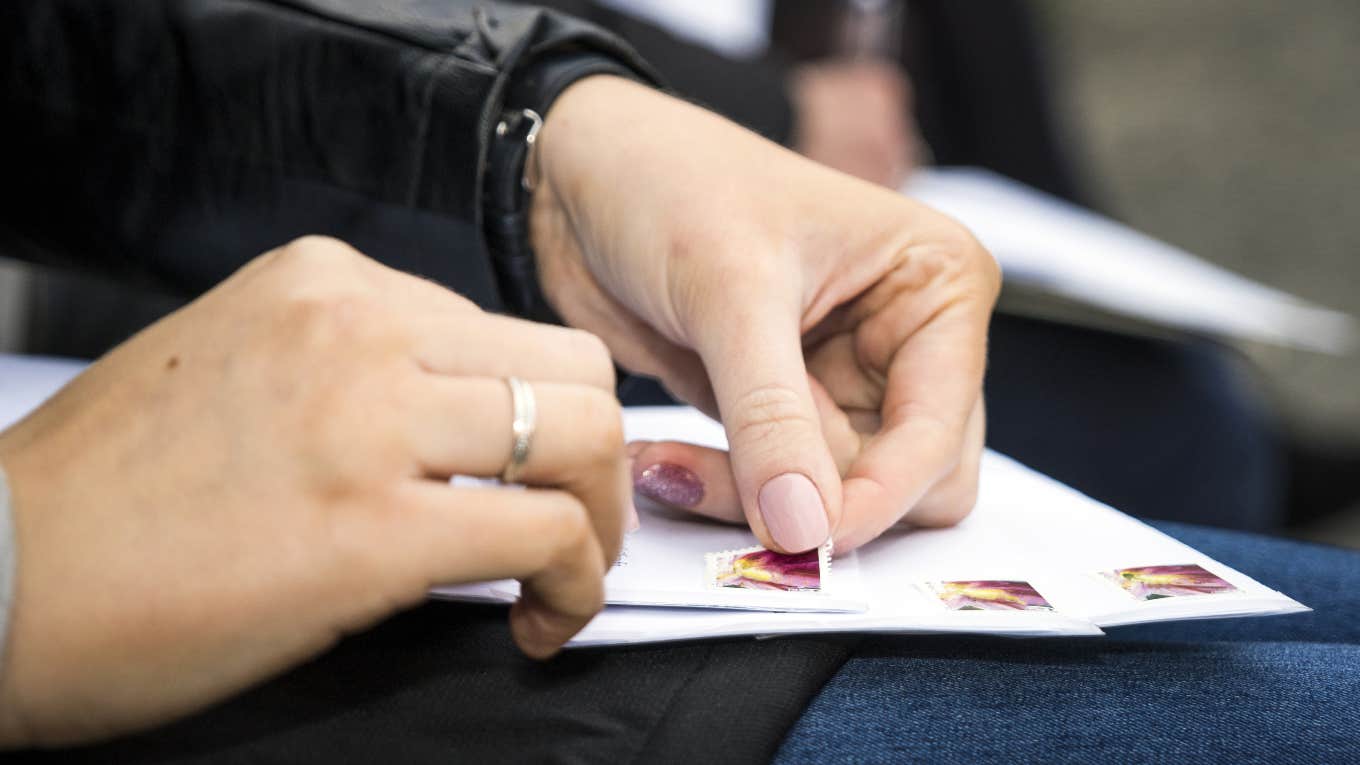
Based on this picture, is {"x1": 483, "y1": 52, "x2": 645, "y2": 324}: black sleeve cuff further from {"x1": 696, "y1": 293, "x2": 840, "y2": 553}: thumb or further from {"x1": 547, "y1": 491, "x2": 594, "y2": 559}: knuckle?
{"x1": 547, "y1": 491, "x2": 594, "y2": 559}: knuckle

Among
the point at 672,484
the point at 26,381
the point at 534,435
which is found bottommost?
the point at 26,381

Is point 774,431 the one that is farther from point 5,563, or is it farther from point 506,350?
point 5,563

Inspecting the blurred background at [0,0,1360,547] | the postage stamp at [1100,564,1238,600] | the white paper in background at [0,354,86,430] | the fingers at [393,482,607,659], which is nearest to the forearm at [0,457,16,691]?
the fingers at [393,482,607,659]

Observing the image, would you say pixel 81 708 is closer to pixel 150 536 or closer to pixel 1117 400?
pixel 150 536

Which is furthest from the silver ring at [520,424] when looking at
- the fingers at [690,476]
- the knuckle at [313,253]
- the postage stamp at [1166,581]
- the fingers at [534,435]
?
the postage stamp at [1166,581]

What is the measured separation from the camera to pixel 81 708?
0.42 m

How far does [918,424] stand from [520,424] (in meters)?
0.32

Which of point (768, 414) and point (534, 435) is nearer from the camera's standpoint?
point (534, 435)

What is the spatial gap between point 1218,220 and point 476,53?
2.89m

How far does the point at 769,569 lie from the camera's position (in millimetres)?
602

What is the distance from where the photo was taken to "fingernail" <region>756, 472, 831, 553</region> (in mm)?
584

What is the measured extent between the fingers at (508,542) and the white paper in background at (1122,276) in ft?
2.56

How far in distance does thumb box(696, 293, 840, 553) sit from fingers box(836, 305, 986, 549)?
0.11 feet

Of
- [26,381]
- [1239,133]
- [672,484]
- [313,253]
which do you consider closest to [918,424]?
[672,484]
